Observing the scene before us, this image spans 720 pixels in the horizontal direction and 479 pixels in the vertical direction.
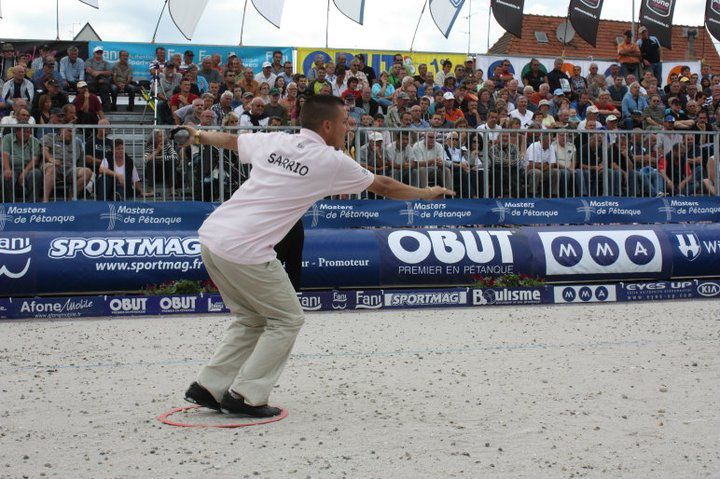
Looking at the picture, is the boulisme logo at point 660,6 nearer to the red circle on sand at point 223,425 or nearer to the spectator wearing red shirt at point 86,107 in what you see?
the spectator wearing red shirt at point 86,107

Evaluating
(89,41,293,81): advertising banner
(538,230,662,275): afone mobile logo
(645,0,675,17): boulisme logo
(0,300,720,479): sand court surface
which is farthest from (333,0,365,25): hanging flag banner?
(0,300,720,479): sand court surface

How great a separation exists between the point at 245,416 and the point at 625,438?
2471 millimetres

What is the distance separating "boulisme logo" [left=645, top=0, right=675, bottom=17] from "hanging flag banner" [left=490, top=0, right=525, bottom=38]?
380cm

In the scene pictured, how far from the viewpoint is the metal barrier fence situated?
533 inches

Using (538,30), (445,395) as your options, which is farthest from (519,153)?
(538,30)

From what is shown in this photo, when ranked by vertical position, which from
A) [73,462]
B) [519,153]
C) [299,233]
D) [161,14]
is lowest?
[73,462]

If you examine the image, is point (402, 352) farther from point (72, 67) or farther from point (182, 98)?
point (72, 67)

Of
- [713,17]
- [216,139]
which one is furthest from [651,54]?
[216,139]

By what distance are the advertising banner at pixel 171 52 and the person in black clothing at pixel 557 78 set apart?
5803mm

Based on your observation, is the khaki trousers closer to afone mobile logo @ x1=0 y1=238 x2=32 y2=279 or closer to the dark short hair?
the dark short hair

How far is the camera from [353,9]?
23.4 metres

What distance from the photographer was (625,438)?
566 centimetres

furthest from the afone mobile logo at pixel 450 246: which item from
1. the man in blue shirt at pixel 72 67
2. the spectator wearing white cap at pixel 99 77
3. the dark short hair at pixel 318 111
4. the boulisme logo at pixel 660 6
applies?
the boulisme logo at pixel 660 6

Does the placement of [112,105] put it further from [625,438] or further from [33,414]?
[625,438]
